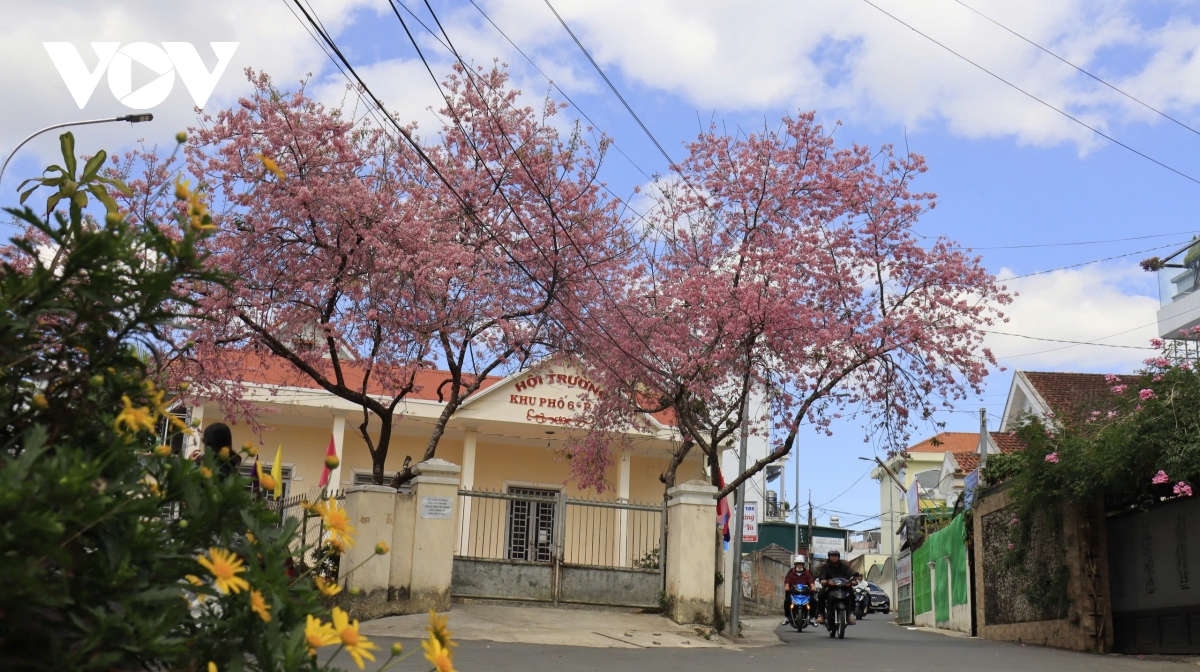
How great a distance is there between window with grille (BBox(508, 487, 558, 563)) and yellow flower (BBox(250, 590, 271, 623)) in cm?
1387

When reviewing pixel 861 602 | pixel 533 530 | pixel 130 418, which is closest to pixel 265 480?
pixel 130 418

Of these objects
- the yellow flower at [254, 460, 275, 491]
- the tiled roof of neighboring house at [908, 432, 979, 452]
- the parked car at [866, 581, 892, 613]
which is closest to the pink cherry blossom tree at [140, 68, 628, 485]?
the yellow flower at [254, 460, 275, 491]

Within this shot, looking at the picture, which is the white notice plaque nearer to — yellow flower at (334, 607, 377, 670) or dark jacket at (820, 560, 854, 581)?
dark jacket at (820, 560, 854, 581)

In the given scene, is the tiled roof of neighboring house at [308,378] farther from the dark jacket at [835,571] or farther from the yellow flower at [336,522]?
the yellow flower at [336,522]

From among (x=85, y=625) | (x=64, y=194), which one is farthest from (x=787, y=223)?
(x=85, y=625)

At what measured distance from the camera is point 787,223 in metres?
18.1

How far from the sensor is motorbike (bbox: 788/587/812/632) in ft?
67.3

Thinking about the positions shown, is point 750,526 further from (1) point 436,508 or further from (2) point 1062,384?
(1) point 436,508

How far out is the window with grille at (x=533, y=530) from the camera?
56.2 ft

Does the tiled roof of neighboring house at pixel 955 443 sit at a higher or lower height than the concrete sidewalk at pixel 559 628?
higher

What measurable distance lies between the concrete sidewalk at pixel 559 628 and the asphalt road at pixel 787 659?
462 mm

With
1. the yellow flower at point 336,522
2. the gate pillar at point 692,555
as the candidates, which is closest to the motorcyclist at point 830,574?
the gate pillar at point 692,555

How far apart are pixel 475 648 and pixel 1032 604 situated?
10876 mm

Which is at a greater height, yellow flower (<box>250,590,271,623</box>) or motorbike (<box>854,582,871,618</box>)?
yellow flower (<box>250,590,271,623</box>)
